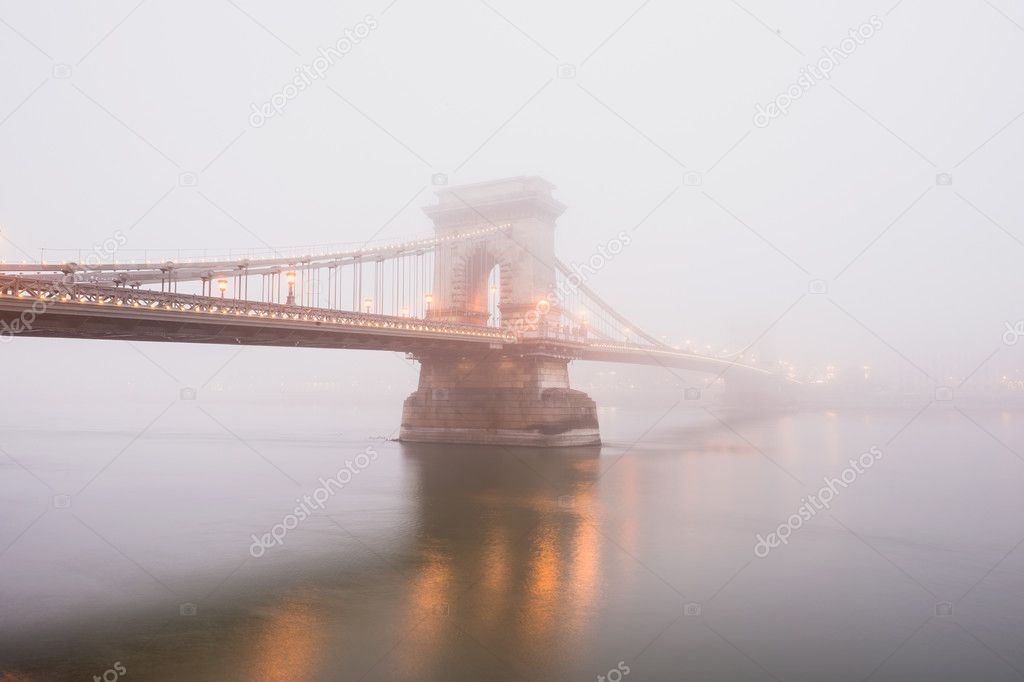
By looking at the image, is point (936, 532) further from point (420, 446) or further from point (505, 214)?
point (505, 214)

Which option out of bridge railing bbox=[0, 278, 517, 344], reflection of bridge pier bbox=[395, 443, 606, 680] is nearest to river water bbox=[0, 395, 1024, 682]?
reflection of bridge pier bbox=[395, 443, 606, 680]

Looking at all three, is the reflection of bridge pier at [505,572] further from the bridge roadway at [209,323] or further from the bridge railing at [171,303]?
the bridge railing at [171,303]

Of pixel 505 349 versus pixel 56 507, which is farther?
pixel 505 349

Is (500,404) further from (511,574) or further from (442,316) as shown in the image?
(511,574)

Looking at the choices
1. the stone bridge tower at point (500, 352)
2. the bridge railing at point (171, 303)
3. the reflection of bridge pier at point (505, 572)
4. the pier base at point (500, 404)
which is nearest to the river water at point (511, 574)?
the reflection of bridge pier at point (505, 572)

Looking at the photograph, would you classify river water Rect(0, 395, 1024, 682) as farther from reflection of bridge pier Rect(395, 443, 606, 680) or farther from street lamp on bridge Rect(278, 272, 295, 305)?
street lamp on bridge Rect(278, 272, 295, 305)

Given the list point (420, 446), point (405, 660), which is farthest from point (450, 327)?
point (405, 660)
